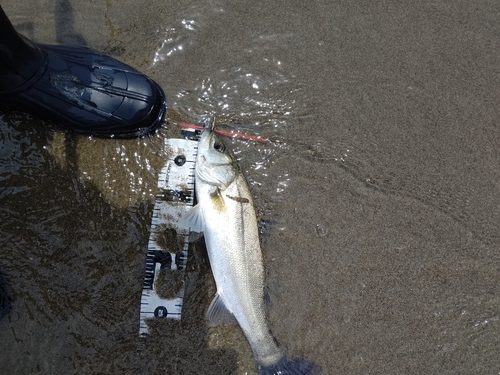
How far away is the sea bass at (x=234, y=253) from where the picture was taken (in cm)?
330

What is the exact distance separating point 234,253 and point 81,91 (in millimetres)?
1891

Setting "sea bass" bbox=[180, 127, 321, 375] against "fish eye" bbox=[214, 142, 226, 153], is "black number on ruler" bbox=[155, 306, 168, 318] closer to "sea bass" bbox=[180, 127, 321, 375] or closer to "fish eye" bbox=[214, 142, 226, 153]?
"sea bass" bbox=[180, 127, 321, 375]

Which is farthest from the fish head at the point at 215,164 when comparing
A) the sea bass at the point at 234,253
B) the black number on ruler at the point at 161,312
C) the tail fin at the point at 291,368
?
the tail fin at the point at 291,368

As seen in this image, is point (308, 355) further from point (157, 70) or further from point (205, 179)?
point (157, 70)

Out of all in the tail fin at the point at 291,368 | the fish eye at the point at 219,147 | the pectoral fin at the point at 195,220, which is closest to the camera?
the tail fin at the point at 291,368

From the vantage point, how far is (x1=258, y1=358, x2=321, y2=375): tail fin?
10.7ft

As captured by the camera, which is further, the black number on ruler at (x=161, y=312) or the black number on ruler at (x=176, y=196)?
the black number on ruler at (x=176, y=196)

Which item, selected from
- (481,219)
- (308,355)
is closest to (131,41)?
(308,355)

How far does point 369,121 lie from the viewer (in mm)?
3816

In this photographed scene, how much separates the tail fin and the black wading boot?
2308 mm

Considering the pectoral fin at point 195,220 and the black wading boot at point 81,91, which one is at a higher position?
the black wading boot at point 81,91

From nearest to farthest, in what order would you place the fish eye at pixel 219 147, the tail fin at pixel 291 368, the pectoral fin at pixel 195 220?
the tail fin at pixel 291 368
the pectoral fin at pixel 195 220
the fish eye at pixel 219 147

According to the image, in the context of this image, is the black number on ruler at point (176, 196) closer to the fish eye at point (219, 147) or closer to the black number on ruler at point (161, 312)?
the fish eye at point (219, 147)

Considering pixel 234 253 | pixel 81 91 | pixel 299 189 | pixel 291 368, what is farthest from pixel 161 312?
pixel 81 91
